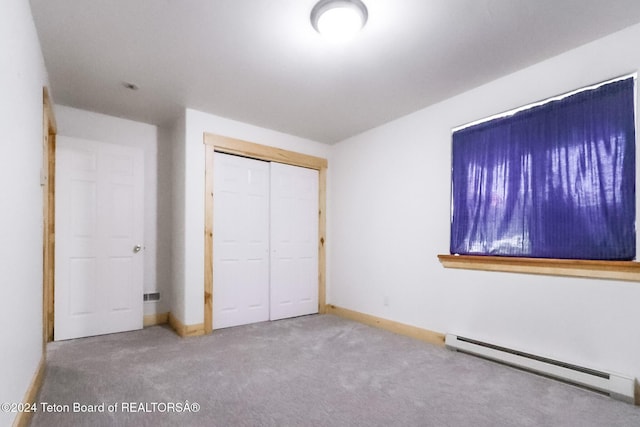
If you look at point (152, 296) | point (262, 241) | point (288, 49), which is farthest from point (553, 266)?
point (152, 296)

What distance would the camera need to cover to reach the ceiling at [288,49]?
1.88 metres

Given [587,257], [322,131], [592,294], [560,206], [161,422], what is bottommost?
[161,422]

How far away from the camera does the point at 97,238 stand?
10.9 ft

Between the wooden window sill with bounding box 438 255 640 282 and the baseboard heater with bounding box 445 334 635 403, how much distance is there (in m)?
0.61

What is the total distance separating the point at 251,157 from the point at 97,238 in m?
1.85

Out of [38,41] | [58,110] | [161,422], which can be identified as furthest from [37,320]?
[58,110]

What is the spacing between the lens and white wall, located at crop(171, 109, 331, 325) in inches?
130

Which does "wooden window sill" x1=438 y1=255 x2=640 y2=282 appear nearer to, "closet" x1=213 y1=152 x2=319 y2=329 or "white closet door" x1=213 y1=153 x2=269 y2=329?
"closet" x1=213 y1=152 x2=319 y2=329

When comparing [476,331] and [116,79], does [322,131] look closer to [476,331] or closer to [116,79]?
[116,79]

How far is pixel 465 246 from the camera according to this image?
113 inches

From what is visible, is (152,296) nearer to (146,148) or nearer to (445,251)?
(146,148)

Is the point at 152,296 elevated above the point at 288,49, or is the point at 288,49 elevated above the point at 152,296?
the point at 288,49

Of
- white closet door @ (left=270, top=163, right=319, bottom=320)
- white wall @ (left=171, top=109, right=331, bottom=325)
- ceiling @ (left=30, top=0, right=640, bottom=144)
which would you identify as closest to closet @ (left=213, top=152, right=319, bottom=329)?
white closet door @ (left=270, top=163, right=319, bottom=320)

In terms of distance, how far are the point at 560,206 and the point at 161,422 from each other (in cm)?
291
